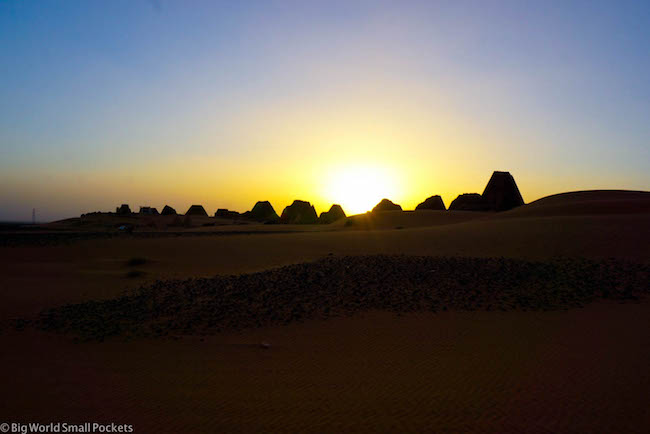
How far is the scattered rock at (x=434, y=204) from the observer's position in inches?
2306

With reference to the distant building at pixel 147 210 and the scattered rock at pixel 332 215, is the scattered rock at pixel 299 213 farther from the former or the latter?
the distant building at pixel 147 210

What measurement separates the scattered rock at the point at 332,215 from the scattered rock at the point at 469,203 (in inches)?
718

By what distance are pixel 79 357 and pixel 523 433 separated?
25.0ft

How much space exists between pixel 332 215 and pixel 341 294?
5499 centimetres

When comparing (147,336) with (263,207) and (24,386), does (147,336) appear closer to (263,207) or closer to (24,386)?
(24,386)

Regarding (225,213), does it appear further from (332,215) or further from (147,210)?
(332,215)

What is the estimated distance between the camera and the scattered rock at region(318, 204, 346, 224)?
2615 inches

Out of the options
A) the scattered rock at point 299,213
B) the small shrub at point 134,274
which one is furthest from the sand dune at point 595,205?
the scattered rock at point 299,213

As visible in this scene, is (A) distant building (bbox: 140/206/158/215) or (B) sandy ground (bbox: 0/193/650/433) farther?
(A) distant building (bbox: 140/206/158/215)

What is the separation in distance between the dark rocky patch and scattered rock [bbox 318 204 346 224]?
5066cm

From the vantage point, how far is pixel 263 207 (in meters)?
77.3

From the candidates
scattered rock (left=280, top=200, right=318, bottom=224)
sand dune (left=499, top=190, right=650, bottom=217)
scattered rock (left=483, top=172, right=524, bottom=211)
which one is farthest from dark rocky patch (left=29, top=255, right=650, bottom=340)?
scattered rock (left=280, top=200, right=318, bottom=224)

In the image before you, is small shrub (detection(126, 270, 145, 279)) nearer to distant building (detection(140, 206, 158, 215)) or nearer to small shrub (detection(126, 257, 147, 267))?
small shrub (detection(126, 257, 147, 267))

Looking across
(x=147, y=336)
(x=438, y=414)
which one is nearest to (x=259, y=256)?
(x=147, y=336)
